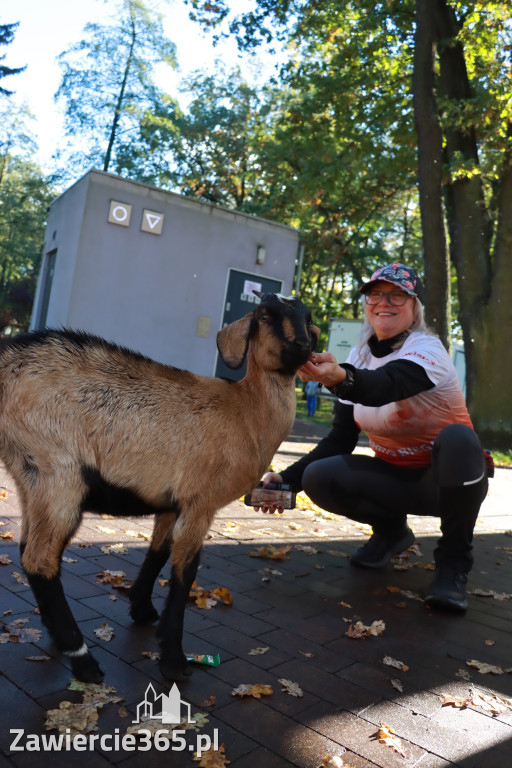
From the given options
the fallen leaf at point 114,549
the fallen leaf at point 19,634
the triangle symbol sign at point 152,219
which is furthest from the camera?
the triangle symbol sign at point 152,219

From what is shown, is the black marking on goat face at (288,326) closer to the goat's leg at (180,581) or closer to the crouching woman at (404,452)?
the crouching woman at (404,452)

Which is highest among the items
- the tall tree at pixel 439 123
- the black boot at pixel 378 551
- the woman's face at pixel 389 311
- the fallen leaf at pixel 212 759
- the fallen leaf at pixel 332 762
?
the tall tree at pixel 439 123

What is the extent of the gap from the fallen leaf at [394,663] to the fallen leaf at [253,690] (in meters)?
0.71

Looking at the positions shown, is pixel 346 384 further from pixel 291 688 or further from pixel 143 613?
pixel 143 613

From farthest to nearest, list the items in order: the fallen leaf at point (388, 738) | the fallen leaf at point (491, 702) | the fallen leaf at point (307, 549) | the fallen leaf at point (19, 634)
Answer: the fallen leaf at point (307, 549) < the fallen leaf at point (19, 634) < the fallen leaf at point (491, 702) < the fallen leaf at point (388, 738)

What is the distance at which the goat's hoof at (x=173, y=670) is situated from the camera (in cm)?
263

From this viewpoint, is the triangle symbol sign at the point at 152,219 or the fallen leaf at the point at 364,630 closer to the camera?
the fallen leaf at the point at 364,630

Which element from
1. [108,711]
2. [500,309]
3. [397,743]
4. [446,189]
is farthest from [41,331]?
[446,189]

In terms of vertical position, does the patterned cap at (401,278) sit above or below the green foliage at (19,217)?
below

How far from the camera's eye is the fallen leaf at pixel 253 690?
2.60m

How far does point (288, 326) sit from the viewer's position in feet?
9.46

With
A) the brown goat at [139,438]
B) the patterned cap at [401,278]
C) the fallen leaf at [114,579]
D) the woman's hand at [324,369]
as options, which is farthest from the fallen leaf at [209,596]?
the patterned cap at [401,278]

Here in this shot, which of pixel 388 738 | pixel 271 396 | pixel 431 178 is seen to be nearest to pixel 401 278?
pixel 271 396

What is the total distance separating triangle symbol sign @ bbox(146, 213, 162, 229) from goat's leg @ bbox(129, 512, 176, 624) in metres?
10.3
